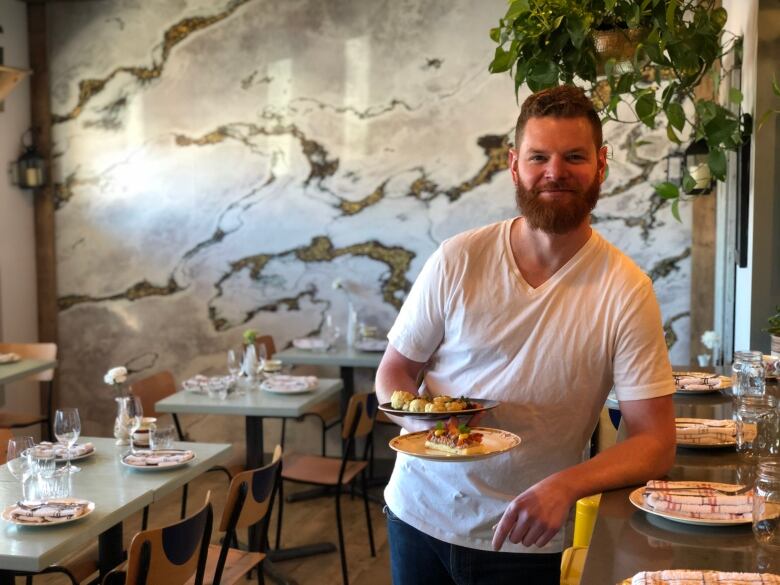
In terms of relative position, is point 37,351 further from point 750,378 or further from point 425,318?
point 750,378

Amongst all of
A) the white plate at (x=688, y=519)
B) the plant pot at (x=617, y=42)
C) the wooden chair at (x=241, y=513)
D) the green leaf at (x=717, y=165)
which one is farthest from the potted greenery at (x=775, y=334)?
the wooden chair at (x=241, y=513)

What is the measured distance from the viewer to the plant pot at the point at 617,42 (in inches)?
101

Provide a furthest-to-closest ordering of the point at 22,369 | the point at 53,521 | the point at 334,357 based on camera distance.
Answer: the point at 334,357
the point at 22,369
the point at 53,521

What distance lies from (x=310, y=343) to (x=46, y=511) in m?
3.24

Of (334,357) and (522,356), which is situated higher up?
(522,356)

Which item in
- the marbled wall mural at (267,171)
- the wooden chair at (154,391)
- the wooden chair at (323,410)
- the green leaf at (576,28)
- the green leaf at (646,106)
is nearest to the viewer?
the green leaf at (576,28)

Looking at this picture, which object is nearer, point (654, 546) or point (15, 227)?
point (654, 546)

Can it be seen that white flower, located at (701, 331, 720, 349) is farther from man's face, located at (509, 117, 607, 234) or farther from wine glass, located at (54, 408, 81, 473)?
man's face, located at (509, 117, 607, 234)

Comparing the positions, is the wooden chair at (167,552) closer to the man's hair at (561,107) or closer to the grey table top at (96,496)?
the grey table top at (96,496)

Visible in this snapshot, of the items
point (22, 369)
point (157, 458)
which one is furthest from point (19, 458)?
point (22, 369)

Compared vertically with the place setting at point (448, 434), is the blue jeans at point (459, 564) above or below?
below

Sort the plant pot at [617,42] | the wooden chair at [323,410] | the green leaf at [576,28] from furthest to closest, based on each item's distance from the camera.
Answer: the wooden chair at [323,410] < the plant pot at [617,42] < the green leaf at [576,28]

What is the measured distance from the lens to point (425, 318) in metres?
2.01

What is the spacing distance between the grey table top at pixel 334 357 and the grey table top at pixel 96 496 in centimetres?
188
